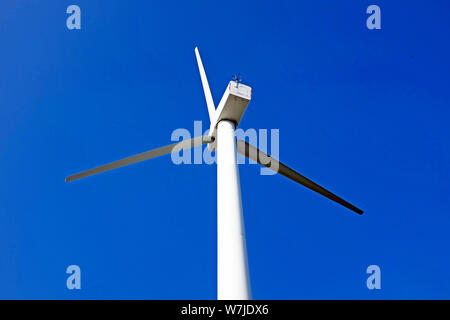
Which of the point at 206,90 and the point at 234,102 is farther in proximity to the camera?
the point at 206,90

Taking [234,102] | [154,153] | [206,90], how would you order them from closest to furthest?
[234,102] < [154,153] < [206,90]

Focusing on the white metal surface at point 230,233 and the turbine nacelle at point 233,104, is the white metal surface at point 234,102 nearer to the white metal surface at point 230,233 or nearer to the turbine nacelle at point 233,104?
the turbine nacelle at point 233,104

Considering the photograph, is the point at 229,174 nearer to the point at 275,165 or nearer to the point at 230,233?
the point at 230,233

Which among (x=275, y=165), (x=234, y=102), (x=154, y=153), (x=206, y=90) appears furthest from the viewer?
(x=206, y=90)

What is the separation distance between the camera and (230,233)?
11.3 meters

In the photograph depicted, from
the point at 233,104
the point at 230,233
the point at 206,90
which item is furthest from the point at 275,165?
the point at 230,233

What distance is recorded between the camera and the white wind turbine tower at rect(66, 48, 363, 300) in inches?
417

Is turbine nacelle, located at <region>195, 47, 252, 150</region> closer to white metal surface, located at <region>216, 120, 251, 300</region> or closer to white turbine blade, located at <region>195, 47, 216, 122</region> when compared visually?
white turbine blade, located at <region>195, 47, 216, 122</region>

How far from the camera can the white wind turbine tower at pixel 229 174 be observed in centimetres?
1059

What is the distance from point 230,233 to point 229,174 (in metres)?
2.09

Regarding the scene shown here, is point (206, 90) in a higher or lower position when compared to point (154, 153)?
higher
